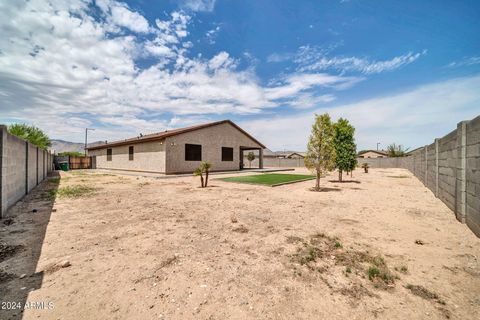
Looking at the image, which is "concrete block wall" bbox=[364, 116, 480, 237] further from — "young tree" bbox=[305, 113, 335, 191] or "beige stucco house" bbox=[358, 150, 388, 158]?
"beige stucco house" bbox=[358, 150, 388, 158]

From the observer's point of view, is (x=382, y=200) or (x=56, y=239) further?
(x=382, y=200)

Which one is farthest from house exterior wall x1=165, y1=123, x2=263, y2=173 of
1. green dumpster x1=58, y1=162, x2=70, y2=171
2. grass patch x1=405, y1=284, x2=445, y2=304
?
green dumpster x1=58, y1=162, x2=70, y2=171

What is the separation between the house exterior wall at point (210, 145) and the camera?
19641 millimetres

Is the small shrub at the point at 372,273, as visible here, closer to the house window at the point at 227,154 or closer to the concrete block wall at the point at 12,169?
the concrete block wall at the point at 12,169

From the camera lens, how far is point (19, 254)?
148 inches

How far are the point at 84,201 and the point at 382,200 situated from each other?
12541 mm

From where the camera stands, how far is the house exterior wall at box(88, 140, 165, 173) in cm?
1970

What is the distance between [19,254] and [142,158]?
19.3m

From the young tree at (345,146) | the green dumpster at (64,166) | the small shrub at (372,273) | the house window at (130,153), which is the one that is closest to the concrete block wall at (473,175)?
the small shrub at (372,273)

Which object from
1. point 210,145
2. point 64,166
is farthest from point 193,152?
point 64,166

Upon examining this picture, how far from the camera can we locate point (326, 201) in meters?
8.79

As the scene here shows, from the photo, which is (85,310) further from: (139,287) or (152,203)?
(152,203)

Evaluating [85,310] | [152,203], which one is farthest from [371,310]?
[152,203]

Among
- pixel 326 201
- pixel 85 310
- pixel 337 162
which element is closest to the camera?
pixel 85 310
